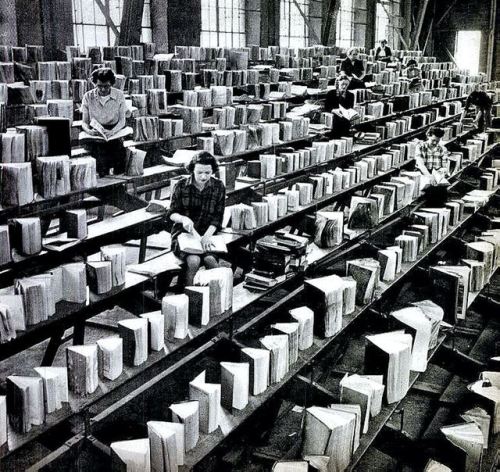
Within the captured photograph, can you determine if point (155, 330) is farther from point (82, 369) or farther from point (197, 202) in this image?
point (197, 202)

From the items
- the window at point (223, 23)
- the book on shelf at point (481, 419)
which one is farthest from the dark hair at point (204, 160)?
the window at point (223, 23)

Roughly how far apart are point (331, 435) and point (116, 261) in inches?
62.7

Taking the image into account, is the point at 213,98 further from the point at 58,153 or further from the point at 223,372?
the point at 223,372

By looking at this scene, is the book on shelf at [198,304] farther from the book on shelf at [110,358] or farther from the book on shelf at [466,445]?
the book on shelf at [466,445]

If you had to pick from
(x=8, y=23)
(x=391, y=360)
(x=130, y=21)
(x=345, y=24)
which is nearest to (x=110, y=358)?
(x=391, y=360)

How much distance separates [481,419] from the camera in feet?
14.2

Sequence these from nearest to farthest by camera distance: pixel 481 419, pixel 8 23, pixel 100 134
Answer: pixel 481 419, pixel 100 134, pixel 8 23

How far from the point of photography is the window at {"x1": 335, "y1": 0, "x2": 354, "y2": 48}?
16.1m

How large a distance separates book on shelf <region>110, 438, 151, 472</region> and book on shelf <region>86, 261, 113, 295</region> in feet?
3.93

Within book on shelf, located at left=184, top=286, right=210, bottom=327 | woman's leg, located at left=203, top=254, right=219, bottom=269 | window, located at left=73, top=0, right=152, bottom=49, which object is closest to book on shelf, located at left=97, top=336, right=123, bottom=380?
book on shelf, located at left=184, top=286, right=210, bottom=327

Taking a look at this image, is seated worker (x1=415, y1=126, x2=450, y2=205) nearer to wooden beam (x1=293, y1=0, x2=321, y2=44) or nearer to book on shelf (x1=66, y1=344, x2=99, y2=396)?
book on shelf (x1=66, y1=344, x2=99, y2=396)

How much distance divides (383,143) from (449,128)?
2271mm

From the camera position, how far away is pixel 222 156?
6.40m

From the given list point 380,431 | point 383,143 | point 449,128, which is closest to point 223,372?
point 380,431
